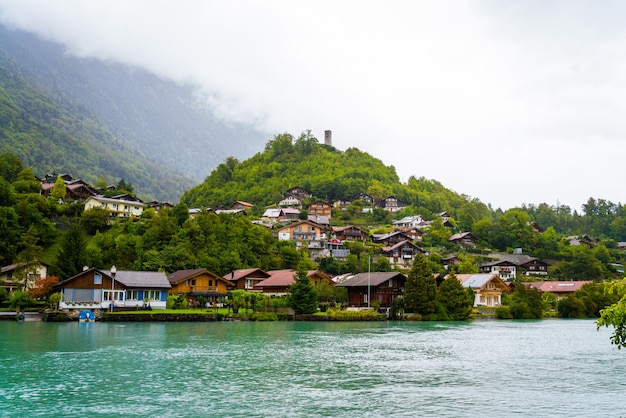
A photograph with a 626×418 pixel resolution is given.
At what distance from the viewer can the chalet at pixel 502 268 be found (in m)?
96.1

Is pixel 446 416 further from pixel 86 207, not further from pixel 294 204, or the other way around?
→ pixel 294 204

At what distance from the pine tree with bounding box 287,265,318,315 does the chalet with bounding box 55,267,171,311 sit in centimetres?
1166

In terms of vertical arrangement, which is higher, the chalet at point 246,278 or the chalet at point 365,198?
the chalet at point 365,198

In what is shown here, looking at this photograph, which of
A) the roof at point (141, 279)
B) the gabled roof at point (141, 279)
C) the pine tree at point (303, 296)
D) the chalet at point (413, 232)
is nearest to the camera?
the gabled roof at point (141, 279)

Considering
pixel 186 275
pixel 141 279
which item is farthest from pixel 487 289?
pixel 141 279

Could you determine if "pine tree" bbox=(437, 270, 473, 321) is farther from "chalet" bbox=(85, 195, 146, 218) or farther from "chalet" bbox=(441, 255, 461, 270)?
"chalet" bbox=(85, 195, 146, 218)

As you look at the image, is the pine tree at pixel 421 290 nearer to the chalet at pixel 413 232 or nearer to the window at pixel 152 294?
the window at pixel 152 294

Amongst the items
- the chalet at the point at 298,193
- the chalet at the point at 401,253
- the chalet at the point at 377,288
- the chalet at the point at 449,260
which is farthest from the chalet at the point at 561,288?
the chalet at the point at 298,193

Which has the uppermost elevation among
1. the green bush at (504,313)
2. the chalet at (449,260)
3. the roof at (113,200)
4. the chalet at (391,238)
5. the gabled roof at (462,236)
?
the roof at (113,200)

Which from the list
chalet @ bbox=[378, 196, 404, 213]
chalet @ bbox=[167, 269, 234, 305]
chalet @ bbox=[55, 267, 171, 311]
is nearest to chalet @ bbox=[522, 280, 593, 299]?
chalet @ bbox=[167, 269, 234, 305]

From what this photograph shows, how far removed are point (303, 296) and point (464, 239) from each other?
213 feet

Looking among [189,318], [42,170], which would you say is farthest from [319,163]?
[189,318]

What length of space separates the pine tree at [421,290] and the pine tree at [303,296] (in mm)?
10054

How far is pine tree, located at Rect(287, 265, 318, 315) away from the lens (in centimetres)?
5541
